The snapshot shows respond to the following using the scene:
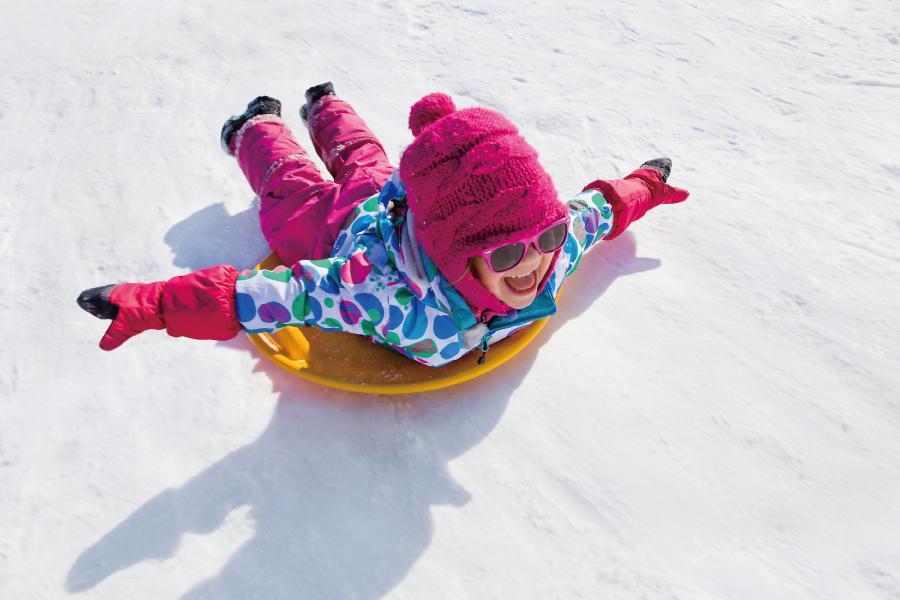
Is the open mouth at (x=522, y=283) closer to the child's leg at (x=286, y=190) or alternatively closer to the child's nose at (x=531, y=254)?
the child's nose at (x=531, y=254)

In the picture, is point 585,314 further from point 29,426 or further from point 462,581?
point 29,426

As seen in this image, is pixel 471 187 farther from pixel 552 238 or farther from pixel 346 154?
pixel 346 154

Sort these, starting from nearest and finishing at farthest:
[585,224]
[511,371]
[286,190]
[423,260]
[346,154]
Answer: [423,260]
[511,371]
[585,224]
[286,190]
[346,154]

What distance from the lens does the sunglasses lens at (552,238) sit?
1520mm

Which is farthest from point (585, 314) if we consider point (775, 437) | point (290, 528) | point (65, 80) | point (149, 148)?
point (65, 80)

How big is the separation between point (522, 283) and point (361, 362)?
49 cm

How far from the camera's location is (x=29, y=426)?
1.71 meters

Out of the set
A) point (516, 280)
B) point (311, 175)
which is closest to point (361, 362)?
point (516, 280)

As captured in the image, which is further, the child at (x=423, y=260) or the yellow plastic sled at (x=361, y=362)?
the yellow plastic sled at (x=361, y=362)

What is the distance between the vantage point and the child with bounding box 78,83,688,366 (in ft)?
4.82

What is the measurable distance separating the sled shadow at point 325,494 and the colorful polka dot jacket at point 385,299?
0.53 ft

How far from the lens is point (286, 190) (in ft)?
6.95

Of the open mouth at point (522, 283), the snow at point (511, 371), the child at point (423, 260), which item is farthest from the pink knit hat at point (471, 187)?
the snow at point (511, 371)

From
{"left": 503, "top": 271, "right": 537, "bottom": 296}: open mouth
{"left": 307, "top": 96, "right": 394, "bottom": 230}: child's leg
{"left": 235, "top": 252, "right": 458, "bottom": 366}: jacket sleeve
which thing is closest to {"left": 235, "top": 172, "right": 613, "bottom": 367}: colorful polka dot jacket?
{"left": 235, "top": 252, "right": 458, "bottom": 366}: jacket sleeve
